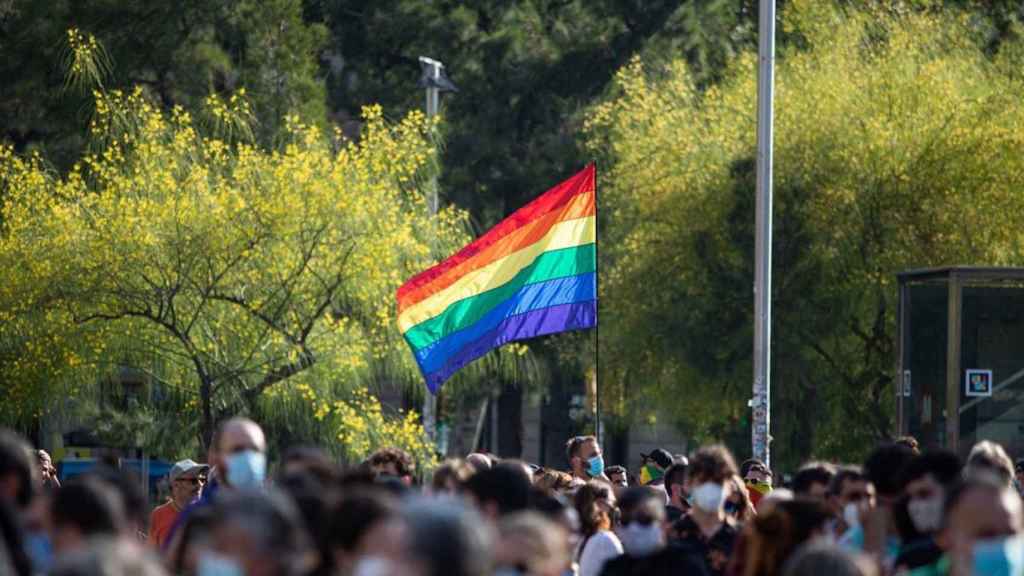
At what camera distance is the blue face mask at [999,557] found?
6.75 metres

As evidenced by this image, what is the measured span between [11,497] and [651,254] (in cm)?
2479

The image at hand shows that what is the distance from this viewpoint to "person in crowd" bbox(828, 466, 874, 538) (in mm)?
9055

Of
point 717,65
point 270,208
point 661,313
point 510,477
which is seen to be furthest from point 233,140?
point 510,477

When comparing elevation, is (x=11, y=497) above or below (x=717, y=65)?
below

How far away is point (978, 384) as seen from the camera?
19.4 m

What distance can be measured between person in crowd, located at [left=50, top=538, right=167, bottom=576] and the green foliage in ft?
77.5

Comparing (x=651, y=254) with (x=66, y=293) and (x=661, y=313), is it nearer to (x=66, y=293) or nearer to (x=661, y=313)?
(x=661, y=313)

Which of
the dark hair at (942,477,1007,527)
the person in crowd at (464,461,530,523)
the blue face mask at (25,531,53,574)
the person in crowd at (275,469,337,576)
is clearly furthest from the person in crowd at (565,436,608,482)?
the dark hair at (942,477,1007,527)

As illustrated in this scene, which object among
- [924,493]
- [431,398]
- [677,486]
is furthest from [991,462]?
[431,398]

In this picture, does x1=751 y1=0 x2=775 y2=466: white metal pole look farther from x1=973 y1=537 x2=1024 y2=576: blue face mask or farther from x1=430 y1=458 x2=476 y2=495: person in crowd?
x1=973 y1=537 x2=1024 y2=576: blue face mask

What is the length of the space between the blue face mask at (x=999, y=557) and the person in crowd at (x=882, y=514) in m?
1.72

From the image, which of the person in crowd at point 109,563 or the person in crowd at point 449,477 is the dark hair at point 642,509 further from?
the person in crowd at point 109,563

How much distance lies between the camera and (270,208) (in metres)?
26.8

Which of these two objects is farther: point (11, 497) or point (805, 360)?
point (805, 360)
